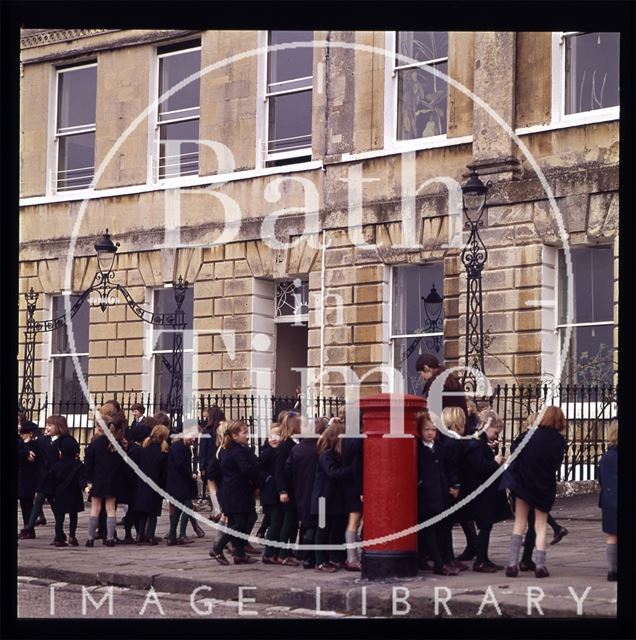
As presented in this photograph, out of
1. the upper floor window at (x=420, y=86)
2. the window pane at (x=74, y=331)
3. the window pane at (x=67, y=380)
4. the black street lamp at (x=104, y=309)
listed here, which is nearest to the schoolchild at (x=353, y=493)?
the upper floor window at (x=420, y=86)

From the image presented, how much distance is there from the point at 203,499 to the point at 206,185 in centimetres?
653

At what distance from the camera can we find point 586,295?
873 inches

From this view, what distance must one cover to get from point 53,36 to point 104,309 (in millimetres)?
5457

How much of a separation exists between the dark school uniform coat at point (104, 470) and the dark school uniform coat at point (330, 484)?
383 cm

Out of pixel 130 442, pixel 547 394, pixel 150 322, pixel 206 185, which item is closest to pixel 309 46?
pixel 206 185

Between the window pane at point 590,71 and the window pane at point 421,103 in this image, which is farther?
the window pane at point 421,103

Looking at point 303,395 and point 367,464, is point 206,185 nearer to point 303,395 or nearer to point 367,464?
point 303,395

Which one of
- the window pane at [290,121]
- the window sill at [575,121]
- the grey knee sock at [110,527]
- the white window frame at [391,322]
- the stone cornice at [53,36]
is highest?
the stone cornice at [53,36]

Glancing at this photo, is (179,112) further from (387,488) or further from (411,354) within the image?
(387,488)

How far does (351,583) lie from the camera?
43.2ft

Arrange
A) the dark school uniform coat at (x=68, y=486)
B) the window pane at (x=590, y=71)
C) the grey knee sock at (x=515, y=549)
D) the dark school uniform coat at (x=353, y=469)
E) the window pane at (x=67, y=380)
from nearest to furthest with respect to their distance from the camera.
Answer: the grey knee sock at (x=515, y=549) → the dark school uniform coat at (x=353, y=469) → the dark school uniform coat at (x=68, y=486) → the window pane at (x=590, y=71) → the window pane at (x=67, y=380)

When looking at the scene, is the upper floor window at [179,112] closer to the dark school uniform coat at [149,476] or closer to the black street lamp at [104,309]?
the black street lamp at [104,309]

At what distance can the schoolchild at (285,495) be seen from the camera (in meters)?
15.1

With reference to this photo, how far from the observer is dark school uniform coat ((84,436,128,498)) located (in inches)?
693
